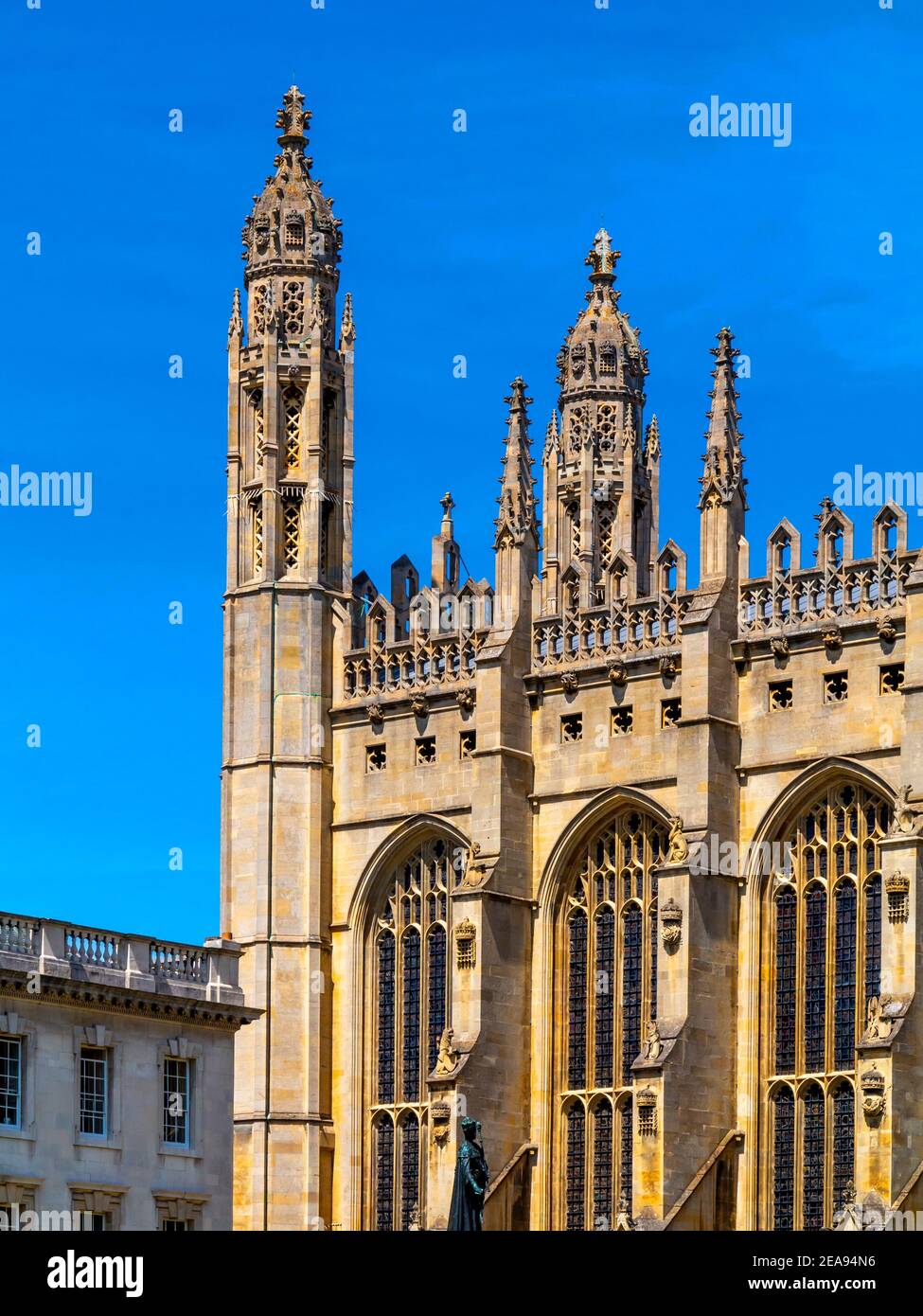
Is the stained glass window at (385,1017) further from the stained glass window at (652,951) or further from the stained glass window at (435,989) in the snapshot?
the stained glass window at (652,951)

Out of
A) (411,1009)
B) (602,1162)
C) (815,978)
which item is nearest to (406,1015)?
(411,1009)

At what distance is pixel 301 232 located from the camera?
7906 cm

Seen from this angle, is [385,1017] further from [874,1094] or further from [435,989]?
[874,1094]

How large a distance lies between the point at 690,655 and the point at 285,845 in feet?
40.6

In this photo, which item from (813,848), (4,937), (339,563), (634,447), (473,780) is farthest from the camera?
(634,447)

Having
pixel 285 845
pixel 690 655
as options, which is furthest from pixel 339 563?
pixel 690 655

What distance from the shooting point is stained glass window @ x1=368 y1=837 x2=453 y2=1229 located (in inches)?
2923

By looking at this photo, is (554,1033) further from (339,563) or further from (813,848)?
(339,563)

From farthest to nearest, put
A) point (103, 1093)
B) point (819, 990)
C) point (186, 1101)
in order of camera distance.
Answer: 1. point (819, 990)
2. point (186, 1101)
3. point (103, 1093)

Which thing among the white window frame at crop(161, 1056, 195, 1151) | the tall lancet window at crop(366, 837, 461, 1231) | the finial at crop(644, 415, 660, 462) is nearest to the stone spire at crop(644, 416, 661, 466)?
the finial at crop(644, 415, 660, 462)

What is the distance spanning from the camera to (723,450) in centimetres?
7000

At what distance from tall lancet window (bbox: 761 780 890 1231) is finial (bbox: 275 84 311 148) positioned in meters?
22.9

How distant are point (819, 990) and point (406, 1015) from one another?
11583 millimetres

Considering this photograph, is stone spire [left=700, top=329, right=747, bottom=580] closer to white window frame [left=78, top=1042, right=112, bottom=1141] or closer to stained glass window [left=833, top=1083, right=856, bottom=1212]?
stained glass window [left=833, top=1083, right=856, bottom=1212]
